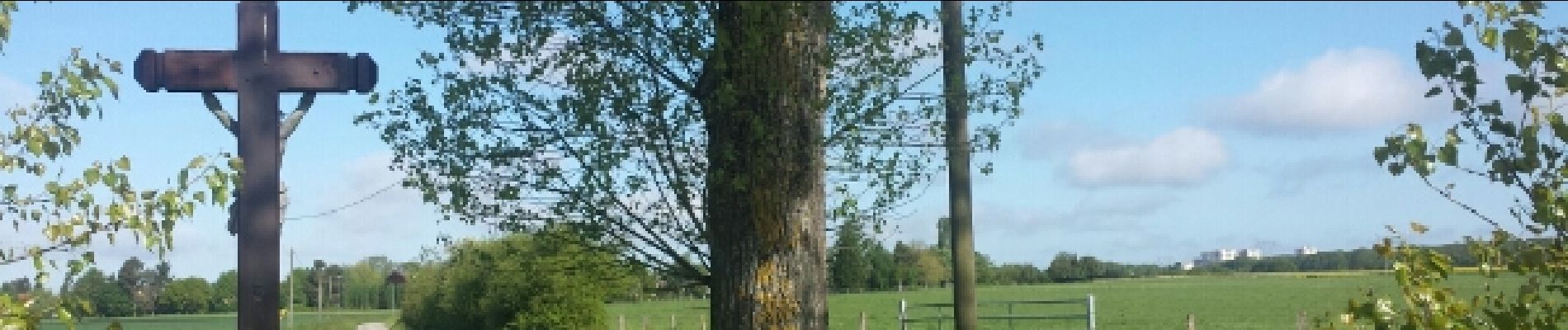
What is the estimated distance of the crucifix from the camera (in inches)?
213

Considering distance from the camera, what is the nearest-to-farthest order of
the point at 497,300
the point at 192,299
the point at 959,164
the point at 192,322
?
the point at 959,164 → the point at 192,299 → the point at 497,300 → the point at 192,322

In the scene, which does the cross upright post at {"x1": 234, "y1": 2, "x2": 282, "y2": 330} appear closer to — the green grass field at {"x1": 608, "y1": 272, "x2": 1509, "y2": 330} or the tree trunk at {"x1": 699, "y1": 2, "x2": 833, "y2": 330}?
the tree trunk at {"x1": 699, "y1": 2, "x2": 833, "y2": 330}

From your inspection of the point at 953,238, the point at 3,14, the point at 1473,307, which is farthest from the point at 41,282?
the point at 953,238

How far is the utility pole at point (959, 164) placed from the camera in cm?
709

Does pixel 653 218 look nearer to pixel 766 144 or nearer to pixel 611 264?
pixel 611 264

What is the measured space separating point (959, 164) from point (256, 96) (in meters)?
3.89

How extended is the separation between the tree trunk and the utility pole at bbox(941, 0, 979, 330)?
5.12 feet

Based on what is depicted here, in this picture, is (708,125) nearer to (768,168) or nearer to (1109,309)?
(768,168)

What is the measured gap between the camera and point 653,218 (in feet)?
23.6

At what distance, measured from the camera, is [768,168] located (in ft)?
17.9

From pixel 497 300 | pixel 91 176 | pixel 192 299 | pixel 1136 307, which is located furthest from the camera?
pixel 1136 307

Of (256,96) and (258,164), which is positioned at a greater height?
(256,96)

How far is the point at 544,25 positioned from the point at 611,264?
2.25 m

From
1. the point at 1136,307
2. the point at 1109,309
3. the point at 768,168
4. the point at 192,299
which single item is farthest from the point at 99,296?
the point at 1136,307
